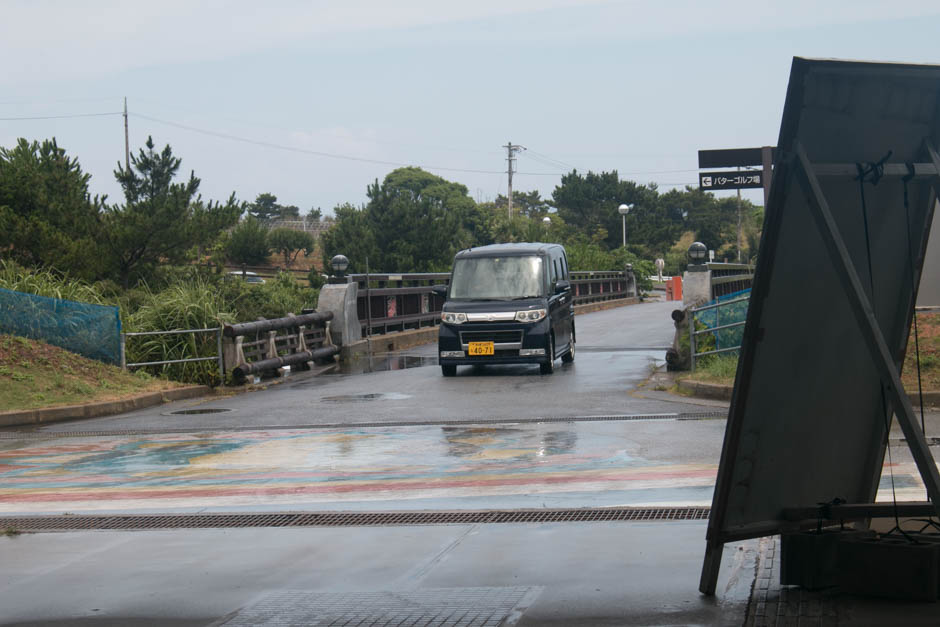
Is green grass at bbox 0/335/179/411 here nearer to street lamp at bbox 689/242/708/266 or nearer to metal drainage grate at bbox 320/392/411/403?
metal drainage grate at bbox 320/392/411/403

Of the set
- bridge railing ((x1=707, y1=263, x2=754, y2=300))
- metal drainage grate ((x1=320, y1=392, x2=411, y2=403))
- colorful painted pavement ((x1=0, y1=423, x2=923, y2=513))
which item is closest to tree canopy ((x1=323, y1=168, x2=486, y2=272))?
bridge railing ((x1=707, y1=263, x2=754, y2=300))

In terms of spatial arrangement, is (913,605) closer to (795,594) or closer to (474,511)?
(795,594)

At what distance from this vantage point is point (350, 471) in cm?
966

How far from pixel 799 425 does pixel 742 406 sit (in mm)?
473

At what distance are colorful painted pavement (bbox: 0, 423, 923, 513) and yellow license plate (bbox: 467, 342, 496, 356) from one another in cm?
626

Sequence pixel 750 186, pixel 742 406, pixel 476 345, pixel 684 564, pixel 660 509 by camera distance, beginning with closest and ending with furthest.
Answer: pixel 742 406 < pixel 684 564 < pixel 660 509 < pixel 750 186 < pixel 476 345

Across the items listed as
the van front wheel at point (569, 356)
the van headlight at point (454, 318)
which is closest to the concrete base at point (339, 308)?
the van headlight at point (454, 318)

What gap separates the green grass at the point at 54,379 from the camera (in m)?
15.3

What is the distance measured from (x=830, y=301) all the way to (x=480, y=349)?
Result: 13990mm

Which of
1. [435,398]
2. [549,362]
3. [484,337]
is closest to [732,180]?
[549,362]

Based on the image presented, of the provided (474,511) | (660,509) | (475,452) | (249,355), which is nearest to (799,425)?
(660,509)

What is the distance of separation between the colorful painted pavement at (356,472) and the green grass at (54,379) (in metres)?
2.97

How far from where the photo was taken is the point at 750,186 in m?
16.0

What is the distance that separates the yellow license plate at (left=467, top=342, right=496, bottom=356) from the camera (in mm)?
18781
